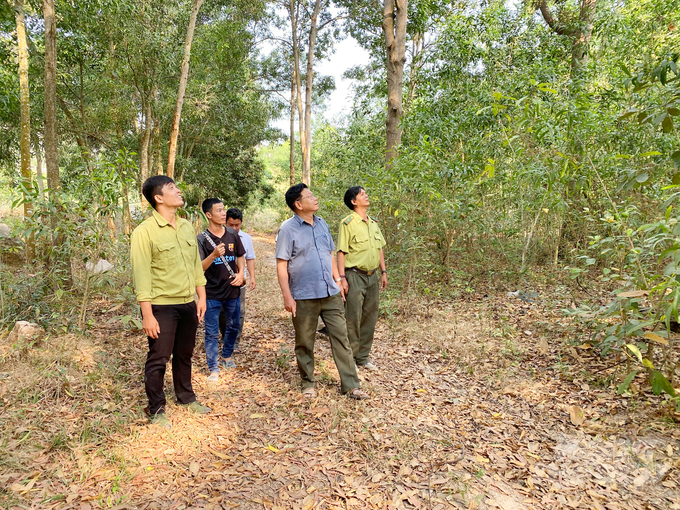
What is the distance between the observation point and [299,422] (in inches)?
132

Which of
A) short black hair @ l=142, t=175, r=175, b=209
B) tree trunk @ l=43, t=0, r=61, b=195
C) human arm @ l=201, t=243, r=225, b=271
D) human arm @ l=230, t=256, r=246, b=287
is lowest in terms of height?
human arm @ l=230, t=256, r=246, b=287

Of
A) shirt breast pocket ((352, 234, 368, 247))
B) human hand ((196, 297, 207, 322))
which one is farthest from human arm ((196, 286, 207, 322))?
shirt breast pocket ((352, 234, 368, 247))

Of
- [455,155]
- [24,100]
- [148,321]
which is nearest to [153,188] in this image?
[148,321]

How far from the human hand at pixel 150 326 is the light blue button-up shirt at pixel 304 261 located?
1.15 meters

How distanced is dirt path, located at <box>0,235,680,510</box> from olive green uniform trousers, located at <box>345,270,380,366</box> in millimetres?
345

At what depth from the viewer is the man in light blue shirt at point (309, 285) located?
360 cm

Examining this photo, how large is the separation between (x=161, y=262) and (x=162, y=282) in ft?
0.50

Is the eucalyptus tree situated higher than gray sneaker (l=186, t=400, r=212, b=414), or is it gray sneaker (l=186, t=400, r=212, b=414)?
the eucalyptus tree

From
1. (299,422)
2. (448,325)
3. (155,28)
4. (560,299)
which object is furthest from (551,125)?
(155,28)

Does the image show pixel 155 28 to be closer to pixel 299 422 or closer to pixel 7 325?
pixel 7 325

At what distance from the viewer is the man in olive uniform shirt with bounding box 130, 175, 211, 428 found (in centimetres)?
290

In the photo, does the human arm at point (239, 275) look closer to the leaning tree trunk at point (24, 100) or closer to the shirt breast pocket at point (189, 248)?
the shirt breast pocket at point (189, 248)

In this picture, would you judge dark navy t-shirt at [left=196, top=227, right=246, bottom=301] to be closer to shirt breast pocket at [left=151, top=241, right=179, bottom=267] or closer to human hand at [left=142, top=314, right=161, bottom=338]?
shirt breast pocket at [left=151, top=241, right=179, bottom=267]

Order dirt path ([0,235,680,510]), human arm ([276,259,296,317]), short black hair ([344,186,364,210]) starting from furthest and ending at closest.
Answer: short black hair ([344,186,364,210]) < human arm ([276,259,296,317]) < dirt path ([0,235,680,510])
